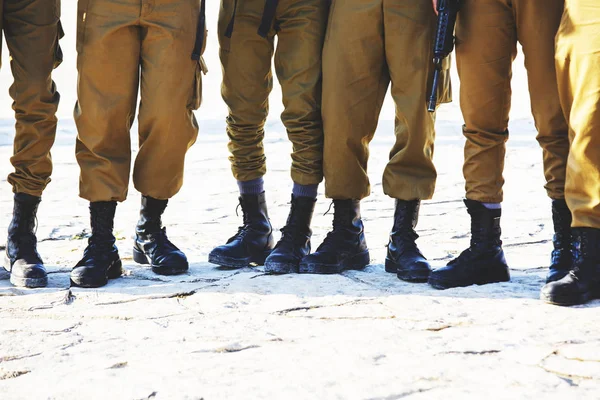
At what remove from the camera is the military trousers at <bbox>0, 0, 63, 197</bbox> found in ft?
11.2

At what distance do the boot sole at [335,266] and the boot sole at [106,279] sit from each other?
752 millimetres

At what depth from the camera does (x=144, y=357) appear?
240 cm

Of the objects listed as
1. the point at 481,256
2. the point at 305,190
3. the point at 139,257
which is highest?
the point at 305,190

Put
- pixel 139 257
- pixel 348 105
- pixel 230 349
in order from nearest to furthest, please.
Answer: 1. pixel 230 349
2. pixel 348 105
3. pixel 139 257

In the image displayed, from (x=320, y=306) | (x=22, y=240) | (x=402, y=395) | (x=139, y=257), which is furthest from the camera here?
(x=139, y=257)

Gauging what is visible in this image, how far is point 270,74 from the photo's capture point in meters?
3.79

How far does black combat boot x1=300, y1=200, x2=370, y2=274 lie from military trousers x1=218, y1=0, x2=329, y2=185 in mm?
183

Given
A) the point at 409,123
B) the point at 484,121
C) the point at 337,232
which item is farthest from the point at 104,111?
the point at 484,121

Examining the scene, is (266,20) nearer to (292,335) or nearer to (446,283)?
(446,283)

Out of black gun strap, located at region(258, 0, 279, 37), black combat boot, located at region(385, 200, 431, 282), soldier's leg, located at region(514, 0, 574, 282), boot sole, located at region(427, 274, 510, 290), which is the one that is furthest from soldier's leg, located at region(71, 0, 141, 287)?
soldier's leg, located at region(514, 0, 574, 282)

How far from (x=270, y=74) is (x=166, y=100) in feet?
1.98

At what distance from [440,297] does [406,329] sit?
43cm

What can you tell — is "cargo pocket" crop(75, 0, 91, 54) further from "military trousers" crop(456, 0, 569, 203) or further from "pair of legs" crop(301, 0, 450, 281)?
"military trousers" crop(456, 0, 569, 203)

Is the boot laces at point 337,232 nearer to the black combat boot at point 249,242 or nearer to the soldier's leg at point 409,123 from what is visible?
the soldier's leg at point 409,123
